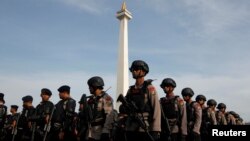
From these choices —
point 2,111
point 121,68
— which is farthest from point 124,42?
point 2,111

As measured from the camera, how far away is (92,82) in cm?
666

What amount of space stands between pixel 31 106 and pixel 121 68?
74.3 ft

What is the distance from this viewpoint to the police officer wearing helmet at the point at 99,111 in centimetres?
627

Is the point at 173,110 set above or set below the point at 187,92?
below

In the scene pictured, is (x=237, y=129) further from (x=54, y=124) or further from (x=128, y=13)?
(x=128, y=13)

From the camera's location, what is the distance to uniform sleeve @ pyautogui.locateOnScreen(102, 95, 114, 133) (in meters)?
6.27

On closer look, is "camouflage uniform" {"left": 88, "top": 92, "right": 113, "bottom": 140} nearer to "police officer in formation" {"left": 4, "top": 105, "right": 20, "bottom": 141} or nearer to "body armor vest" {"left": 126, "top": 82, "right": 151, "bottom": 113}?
"body armor vest" {"left": 126, "top": 82, "right": 151, "bottom": 113}

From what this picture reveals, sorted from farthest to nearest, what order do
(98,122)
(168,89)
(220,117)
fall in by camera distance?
1. (220,117)
2. (168,89)
3. (98,122)

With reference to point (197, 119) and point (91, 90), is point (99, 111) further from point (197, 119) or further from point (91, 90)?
point (197, 119)

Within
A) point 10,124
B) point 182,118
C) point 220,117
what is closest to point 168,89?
point 182,118

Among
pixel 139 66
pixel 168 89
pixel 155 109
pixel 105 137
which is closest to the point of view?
pixel 155 109

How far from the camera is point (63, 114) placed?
27.3ft

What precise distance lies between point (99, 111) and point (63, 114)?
7.29ft

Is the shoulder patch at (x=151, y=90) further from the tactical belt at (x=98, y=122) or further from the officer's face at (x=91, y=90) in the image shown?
the officer's face at (x=91, y=90)
